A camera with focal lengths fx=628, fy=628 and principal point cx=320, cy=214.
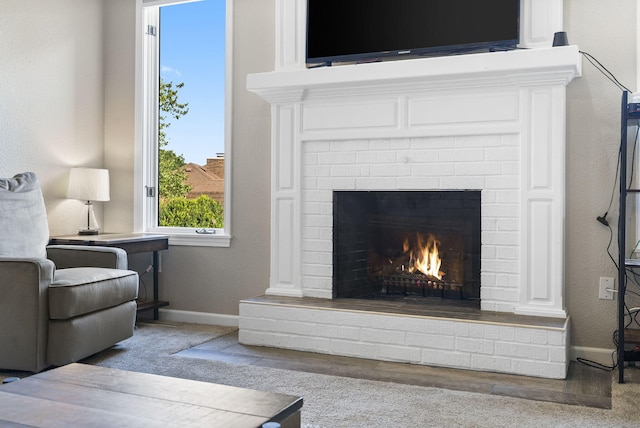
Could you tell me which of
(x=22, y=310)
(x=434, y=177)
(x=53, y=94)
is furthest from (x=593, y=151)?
(x=53, y=94)

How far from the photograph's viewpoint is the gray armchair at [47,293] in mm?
3008

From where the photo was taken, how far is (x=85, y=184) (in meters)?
4.27

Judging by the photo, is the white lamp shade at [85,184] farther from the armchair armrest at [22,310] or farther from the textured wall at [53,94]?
the armchair armrest at [22,310]

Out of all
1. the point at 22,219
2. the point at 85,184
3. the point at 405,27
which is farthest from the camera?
the point at 85,184

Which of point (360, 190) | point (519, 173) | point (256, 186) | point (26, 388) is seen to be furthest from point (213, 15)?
point (26, 388)

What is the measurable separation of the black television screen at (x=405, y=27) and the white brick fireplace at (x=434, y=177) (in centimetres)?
19

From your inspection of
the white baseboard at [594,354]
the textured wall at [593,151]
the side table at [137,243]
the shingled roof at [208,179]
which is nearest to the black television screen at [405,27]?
the textured wall at [593,151]

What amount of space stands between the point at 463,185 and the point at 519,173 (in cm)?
31

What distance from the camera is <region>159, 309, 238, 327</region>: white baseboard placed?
431cm

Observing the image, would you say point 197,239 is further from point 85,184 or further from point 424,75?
point 424,75

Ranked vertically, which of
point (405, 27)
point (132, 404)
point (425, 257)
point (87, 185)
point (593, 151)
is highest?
point (405, 27)

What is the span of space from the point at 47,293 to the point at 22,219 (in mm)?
645

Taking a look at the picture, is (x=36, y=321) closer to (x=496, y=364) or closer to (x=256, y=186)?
(x=256, y=186)

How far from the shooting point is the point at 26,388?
1.77 metres
